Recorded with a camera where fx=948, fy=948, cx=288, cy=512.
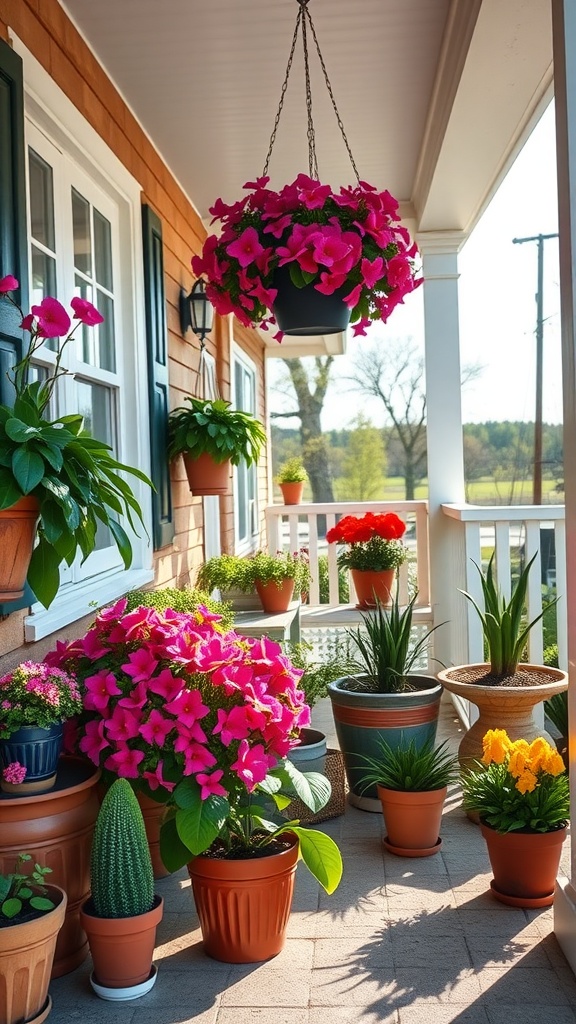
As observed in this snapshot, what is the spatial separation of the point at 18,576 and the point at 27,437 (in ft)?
0.96

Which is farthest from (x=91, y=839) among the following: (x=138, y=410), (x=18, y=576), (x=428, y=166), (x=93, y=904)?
(x=428, y=166)

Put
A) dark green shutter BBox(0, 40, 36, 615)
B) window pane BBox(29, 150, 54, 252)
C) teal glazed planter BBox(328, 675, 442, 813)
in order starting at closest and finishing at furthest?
dark green shutter BBox(0, 40, 36, 615)
window pane BBox(29, 150, 54, 252)
teal glazed planter BBox(328, 675, 442, 813)

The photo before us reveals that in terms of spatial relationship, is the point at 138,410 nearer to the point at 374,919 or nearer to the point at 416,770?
the point at 416,770

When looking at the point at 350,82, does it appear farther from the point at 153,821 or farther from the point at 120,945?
the point at 120,945

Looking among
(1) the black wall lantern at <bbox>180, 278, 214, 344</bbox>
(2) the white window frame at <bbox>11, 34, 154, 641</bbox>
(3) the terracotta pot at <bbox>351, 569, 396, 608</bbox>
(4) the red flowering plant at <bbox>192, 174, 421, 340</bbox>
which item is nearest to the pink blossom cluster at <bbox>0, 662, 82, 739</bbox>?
(2) the white window frame at <bbox>11, 34, 154, 641</bbox>

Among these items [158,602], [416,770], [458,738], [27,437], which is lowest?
[458,738]

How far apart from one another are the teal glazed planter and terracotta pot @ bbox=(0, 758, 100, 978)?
1235 millimetres

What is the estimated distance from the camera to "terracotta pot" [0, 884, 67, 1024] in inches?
71.7

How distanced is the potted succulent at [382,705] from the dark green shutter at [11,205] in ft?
4.58

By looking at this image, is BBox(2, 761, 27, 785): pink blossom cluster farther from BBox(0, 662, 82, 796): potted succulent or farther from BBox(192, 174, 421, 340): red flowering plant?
BBox(192, 174, 421, 340): red flowering plant

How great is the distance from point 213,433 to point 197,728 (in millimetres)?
2068

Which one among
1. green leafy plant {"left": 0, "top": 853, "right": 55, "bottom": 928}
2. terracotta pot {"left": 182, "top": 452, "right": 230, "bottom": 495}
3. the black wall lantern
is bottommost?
green leafy plant {"left": 0, "top": 853, "right": 55, "bottom": 928}

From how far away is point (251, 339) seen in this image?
8.28 m

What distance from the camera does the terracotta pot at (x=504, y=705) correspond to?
3170 millimetres
